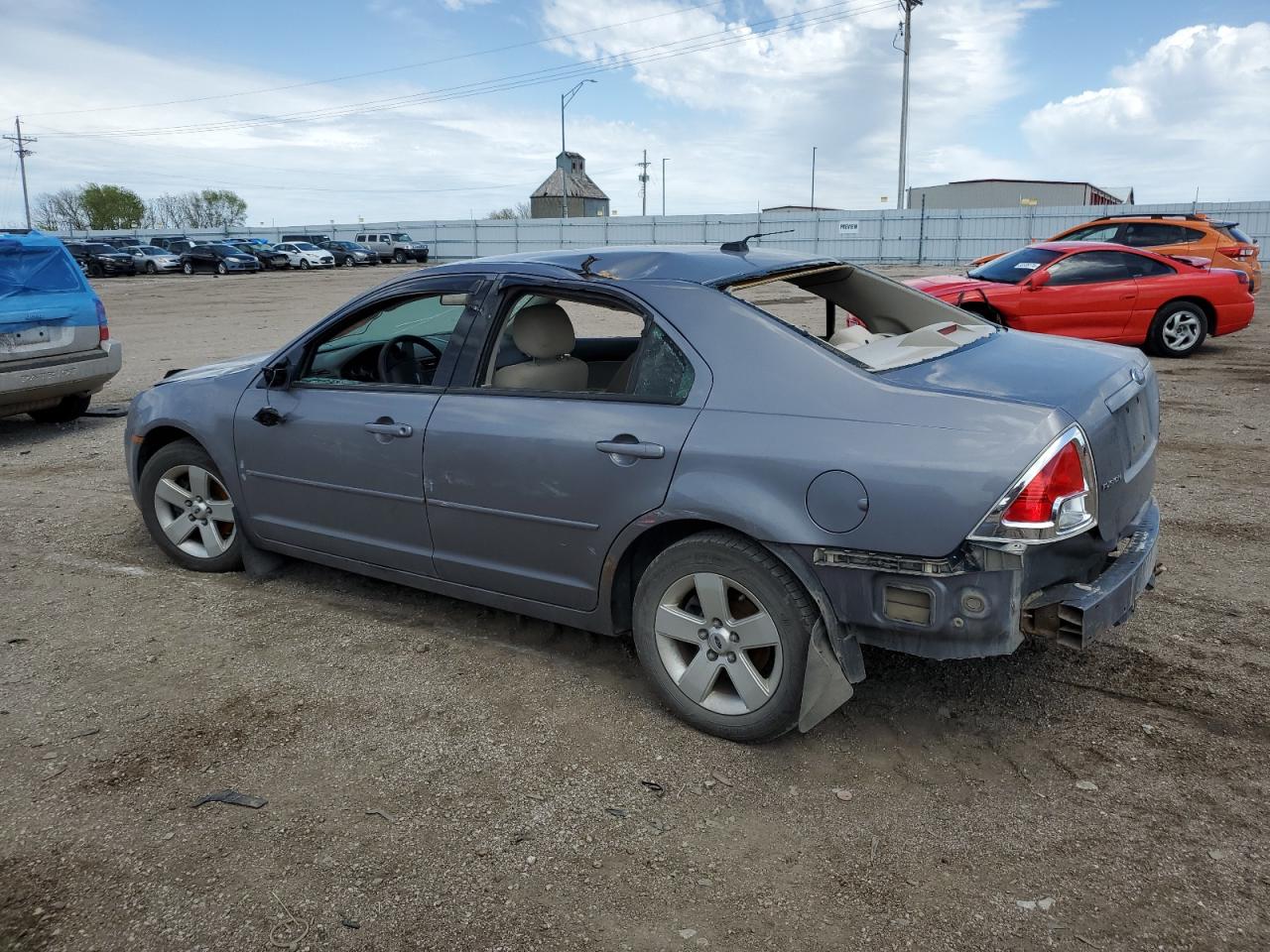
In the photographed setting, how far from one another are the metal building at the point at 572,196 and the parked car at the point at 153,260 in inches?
2008

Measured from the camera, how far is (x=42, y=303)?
8.25 m

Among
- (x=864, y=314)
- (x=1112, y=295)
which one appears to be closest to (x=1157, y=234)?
(x=1112, y=295)

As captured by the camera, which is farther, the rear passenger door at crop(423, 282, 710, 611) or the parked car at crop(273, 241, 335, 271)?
the parked car at crop(273, 241, 335, 271)

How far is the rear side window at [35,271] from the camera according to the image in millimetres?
8133

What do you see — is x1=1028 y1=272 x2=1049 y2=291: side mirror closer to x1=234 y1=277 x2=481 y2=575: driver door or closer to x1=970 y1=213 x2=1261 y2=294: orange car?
x1=970 y1=213 x2=1261 y2=294: orange car

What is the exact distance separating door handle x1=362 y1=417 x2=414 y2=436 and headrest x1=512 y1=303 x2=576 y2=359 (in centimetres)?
56

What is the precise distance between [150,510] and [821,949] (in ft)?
13.4

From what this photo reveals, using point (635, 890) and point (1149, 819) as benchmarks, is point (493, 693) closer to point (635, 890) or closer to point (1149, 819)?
point (635, 890)

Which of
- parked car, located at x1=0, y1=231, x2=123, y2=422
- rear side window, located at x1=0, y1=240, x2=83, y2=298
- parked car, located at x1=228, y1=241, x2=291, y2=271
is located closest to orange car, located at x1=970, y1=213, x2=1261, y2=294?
parked car, located at x1=0, y1=231, x2=123, y2=422

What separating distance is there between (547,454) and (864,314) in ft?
5.88

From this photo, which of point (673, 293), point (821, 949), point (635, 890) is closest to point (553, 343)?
point (673, 293)

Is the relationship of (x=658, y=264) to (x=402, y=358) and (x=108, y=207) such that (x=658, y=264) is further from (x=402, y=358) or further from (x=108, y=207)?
(x=108, y=207)

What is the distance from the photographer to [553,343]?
4031 millimetres

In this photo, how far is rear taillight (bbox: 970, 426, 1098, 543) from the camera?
9.02 ft
